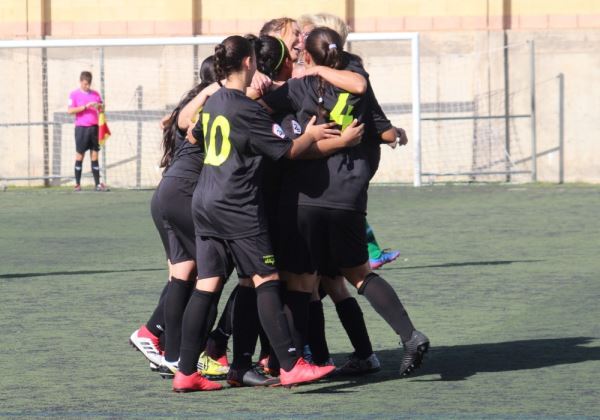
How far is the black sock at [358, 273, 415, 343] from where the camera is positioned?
23.2 ft

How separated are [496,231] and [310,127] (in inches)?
327

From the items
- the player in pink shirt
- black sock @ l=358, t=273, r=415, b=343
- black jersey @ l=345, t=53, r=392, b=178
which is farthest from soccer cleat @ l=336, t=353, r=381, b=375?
the player in pink shirt

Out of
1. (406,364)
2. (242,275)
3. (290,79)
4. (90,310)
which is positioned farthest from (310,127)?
(90,310)

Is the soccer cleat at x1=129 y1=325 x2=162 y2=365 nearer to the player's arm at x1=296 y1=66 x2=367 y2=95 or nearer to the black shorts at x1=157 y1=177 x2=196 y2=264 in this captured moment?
the black shorts at x1=157 y1=177 x2=196 y2=264

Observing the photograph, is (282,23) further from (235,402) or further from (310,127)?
(235,402)

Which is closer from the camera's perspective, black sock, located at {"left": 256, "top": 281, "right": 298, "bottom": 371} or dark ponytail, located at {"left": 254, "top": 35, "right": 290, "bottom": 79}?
black sock, located at {"left": 256, "top": 281, "right": 298, "bottom": 371}

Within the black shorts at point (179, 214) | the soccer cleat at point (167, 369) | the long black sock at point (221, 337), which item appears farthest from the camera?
the long black sock at point (221, 337)

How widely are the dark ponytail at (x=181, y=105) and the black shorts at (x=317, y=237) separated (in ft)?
2.53

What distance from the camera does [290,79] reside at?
23.3 ft

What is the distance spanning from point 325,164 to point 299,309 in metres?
0.72

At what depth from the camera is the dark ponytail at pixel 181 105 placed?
725 centimetres

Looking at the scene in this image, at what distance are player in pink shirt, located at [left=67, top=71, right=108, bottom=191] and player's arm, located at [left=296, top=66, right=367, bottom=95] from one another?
15.7 meters

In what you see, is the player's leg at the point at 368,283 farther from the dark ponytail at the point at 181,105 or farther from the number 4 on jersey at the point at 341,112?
the dark ponytail at the point at 181,105

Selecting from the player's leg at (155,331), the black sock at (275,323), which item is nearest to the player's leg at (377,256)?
the player's leg at (155,331)
